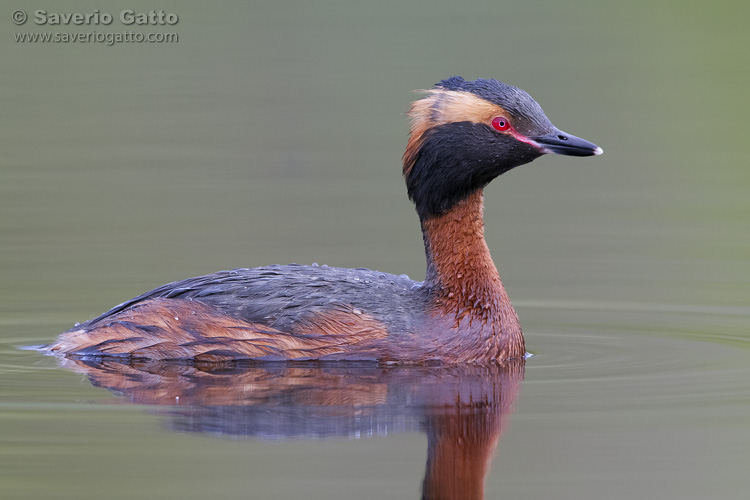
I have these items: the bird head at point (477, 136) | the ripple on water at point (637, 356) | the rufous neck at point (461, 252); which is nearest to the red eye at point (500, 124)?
the bird head at point (477, 136)

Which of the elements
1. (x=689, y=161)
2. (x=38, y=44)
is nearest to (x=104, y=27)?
(x=38, y=44)

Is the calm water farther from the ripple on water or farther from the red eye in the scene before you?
the red eye

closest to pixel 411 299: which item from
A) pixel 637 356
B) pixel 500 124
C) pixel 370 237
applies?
pixel 500 124

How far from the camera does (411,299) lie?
1020cm

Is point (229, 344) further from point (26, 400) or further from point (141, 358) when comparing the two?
point (26, 400)

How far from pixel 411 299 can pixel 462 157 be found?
1126 millimetres

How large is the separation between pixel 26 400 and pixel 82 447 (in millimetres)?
1273

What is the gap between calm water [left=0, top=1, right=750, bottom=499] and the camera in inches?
299

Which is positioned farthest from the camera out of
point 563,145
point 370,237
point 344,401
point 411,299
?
point 370,237

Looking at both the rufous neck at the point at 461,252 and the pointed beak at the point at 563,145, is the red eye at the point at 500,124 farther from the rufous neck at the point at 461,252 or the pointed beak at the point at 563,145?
the rufous neck at the point at 461,252

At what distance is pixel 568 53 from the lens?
2570cm

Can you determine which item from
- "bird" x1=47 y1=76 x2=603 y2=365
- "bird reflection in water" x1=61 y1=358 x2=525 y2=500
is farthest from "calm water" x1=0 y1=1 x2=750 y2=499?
"bird" x1=47 y1=76 x2=603 y2=365

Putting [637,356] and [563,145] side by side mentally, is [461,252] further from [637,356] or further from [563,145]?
[637,356]

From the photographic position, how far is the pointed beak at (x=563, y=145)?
32.9 ft
